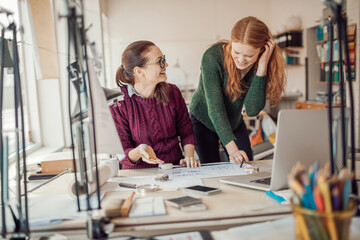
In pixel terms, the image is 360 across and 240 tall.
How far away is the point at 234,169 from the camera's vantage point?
1.52m

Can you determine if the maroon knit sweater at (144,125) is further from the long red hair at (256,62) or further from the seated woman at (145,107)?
the long red hair at (256,62)

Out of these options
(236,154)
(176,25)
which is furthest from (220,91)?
(176,25)

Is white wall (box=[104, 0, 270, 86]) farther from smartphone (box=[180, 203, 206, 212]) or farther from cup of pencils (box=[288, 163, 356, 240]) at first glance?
cup of pencils (box=[288, 163, 356, 240])

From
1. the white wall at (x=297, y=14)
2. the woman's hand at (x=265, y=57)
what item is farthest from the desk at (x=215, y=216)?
the white wall at (x=297, y=14)

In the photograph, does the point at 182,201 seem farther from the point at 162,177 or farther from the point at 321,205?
the point at 321,205

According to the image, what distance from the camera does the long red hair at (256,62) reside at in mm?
1621

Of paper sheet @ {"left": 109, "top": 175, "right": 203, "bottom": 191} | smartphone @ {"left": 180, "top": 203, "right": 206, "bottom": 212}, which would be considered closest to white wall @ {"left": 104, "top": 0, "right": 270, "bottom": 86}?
paper sheet @ {"left": 109, "top": 175, "right": 203, "bottom": 191}

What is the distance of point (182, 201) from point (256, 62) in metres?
1.06

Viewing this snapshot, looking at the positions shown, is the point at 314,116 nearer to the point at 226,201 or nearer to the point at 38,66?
the point at 226,201

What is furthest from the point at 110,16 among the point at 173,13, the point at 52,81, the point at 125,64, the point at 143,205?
the point at 143,205

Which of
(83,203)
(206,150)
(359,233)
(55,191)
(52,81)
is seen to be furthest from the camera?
(52,81)

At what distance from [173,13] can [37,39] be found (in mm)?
6034

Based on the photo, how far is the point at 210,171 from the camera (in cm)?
150

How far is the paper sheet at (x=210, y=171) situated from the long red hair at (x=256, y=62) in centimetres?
47
